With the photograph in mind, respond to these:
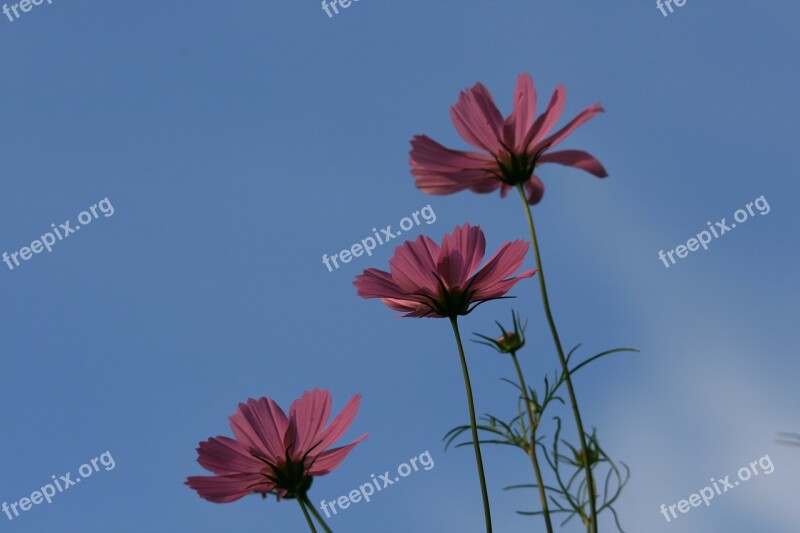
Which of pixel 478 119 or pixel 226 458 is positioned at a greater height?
pixel 478 119

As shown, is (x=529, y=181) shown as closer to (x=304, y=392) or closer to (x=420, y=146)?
(x=420, y=146)

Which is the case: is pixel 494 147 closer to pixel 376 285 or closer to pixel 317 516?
pixel 376 285

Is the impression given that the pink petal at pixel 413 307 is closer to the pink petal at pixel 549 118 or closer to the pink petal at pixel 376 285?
the pink petal at pixel 376 285

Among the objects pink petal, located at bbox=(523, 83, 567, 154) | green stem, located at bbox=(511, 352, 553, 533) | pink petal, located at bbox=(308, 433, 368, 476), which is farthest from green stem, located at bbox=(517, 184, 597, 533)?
pink petal, located at bbox=(308, 433, 368, 476)

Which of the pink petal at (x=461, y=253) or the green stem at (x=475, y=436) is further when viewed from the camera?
the pink petal at (x=461, y=253)

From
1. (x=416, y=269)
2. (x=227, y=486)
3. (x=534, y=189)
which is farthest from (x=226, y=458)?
(x=534, y=189)

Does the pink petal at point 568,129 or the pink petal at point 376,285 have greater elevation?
the pink petal at point 568,129

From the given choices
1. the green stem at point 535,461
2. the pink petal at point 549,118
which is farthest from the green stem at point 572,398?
Result: the pink petal at point 549,118
